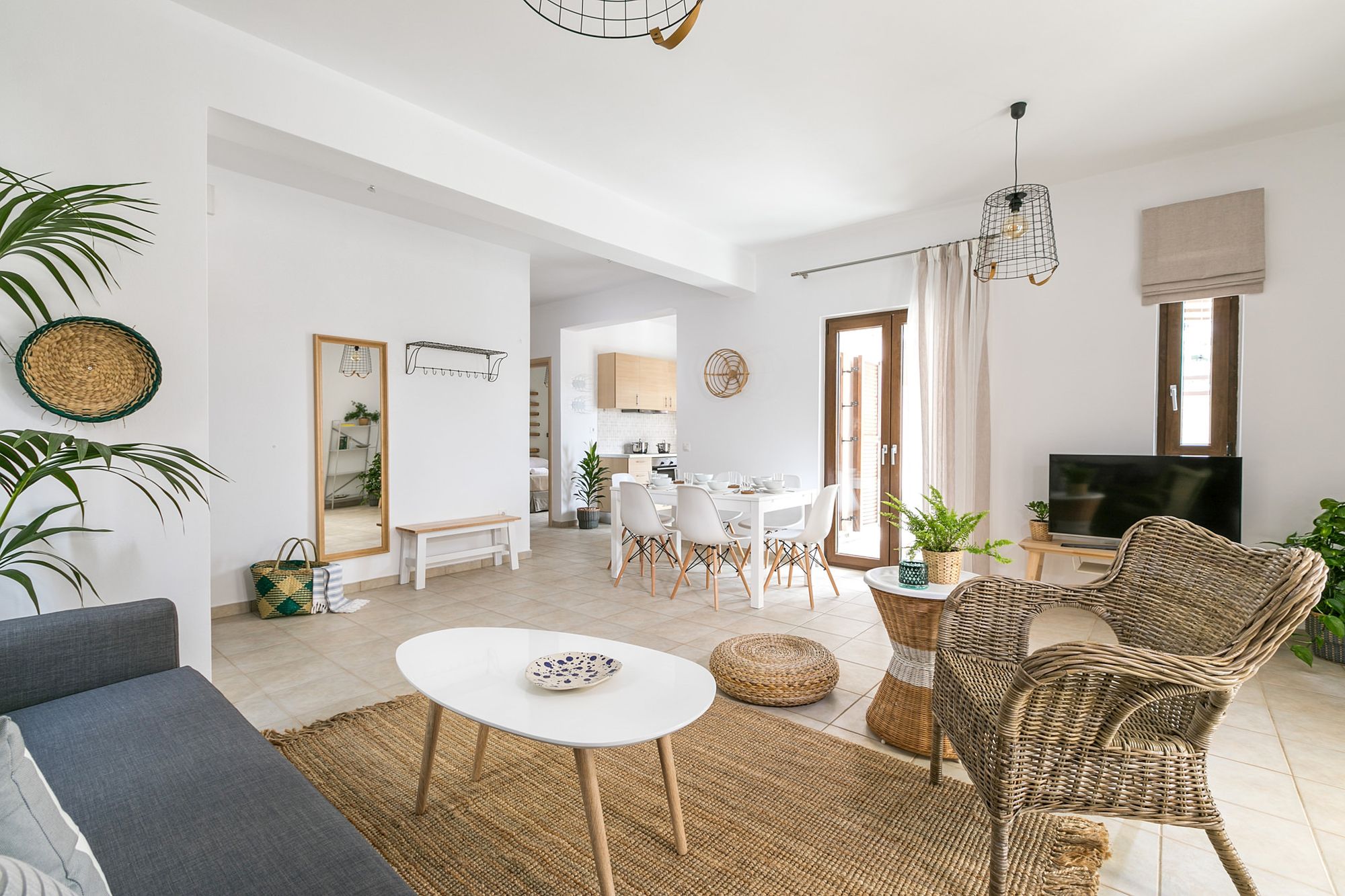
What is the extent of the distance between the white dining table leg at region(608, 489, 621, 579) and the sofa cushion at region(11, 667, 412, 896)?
341 centimetres

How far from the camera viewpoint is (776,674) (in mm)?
2576

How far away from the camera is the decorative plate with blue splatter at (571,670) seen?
159 centimetres

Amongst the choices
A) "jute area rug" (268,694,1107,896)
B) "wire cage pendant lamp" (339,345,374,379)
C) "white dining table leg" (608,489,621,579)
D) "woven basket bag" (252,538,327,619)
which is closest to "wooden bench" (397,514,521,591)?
"woven basket bag" (252,538,327,619)

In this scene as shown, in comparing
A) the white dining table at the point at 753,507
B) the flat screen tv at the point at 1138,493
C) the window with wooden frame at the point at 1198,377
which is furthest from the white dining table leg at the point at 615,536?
the window with wooden frame at the point at 1198,377

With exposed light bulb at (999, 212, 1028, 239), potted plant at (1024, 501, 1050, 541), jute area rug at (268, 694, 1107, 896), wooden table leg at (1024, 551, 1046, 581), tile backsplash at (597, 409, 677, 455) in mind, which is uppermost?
exposed light bulb at (999, 212, 1028, 239)

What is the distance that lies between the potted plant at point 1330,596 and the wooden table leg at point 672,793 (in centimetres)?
315

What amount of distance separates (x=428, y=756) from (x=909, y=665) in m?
1.64

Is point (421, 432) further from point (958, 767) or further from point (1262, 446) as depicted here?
point (1262, 446)

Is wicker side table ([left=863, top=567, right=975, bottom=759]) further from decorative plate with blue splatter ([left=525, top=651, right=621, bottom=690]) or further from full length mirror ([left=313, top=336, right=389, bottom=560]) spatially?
full length mirror ([left=313, top=336, right=389, bottom=560])

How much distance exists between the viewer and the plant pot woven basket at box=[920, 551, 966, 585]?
2.29 meters

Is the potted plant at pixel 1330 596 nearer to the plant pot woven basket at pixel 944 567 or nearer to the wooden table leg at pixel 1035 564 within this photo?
the wooden table leg at pixel 1035 564

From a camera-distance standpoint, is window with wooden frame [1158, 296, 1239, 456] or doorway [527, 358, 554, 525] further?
doorway [527, 358, 554, 525]

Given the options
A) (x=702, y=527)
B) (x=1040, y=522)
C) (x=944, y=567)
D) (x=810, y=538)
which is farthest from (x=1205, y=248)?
(x=702, y=527)

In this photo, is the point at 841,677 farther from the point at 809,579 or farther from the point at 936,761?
the point at 809,579
